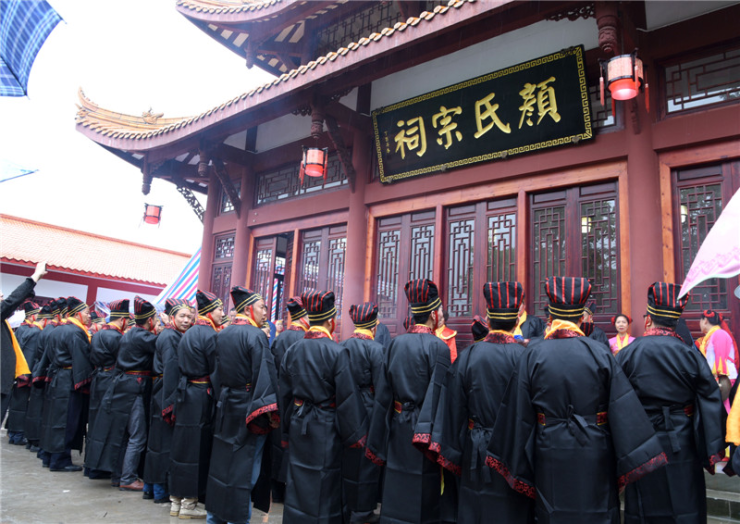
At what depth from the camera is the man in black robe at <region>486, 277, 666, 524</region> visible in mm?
2912

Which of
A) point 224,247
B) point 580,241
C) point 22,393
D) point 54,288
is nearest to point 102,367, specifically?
point 22,393

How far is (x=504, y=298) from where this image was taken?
11.4 ft

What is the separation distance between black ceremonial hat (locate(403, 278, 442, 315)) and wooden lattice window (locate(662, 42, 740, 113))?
11.7 feet

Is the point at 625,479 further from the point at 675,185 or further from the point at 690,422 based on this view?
the point at 675,185

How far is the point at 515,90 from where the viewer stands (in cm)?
646

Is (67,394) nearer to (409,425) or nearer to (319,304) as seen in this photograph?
(319,304)

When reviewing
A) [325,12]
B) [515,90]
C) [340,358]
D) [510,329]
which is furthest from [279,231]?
[510,329]

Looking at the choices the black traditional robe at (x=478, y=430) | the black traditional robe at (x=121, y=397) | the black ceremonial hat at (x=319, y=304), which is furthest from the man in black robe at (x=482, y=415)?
the black traditional robe at (x=121, y=397)

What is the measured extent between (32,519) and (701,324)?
19.7 feet

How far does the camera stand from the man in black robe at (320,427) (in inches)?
155

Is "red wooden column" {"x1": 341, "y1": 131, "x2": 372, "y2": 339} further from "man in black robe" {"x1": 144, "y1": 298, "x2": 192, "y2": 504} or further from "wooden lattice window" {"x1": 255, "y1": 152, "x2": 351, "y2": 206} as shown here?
"man in black robe" {"x1": 144, "y1": 298, "x2": 192, "y2": 504}

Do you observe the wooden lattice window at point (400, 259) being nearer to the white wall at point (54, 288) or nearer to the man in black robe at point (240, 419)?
the man in black robe at point (240, 419)

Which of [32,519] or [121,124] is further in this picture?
[121,124]

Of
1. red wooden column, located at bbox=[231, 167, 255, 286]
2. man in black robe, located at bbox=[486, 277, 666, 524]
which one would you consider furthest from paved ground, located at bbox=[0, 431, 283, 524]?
red wooden column, located at bbox=[231, 167, 255, 286]
